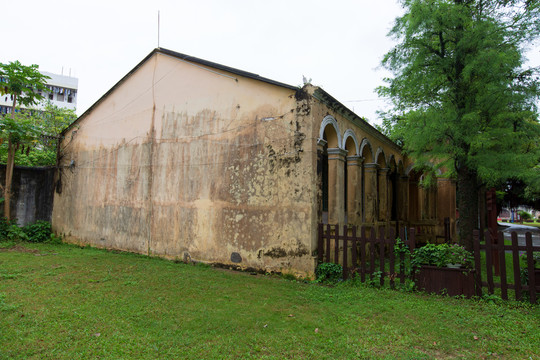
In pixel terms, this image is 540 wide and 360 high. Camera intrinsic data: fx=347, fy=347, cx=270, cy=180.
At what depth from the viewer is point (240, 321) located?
15.7ft

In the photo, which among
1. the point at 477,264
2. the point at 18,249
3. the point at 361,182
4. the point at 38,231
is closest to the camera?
the point at 477,264

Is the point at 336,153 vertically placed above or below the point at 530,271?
above

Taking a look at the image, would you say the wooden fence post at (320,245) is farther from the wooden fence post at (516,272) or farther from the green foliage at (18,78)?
the green foliage at (18,78)

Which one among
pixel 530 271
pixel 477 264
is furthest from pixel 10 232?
pixel 530 271

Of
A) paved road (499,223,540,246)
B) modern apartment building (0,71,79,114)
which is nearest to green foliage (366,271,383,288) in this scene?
paved road (499,223,540,246)

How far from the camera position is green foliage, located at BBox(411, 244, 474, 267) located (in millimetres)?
6309

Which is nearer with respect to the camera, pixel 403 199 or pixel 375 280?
pixel 375 280

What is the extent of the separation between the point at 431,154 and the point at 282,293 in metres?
4.87

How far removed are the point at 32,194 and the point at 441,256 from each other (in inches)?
580

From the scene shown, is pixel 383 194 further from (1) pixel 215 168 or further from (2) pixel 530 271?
(2) pixel 530 271

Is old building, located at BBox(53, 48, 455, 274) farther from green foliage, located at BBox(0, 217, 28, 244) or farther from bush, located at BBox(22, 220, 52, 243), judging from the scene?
green foliage, located at BBox(0, 217, 28, 244)

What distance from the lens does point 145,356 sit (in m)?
3.67

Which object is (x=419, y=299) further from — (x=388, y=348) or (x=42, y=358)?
(x=42, y=358)

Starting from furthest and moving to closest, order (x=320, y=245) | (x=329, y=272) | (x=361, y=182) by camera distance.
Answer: (x=361, y=182) < (x=320, y=245) < (x=329, y=272)
